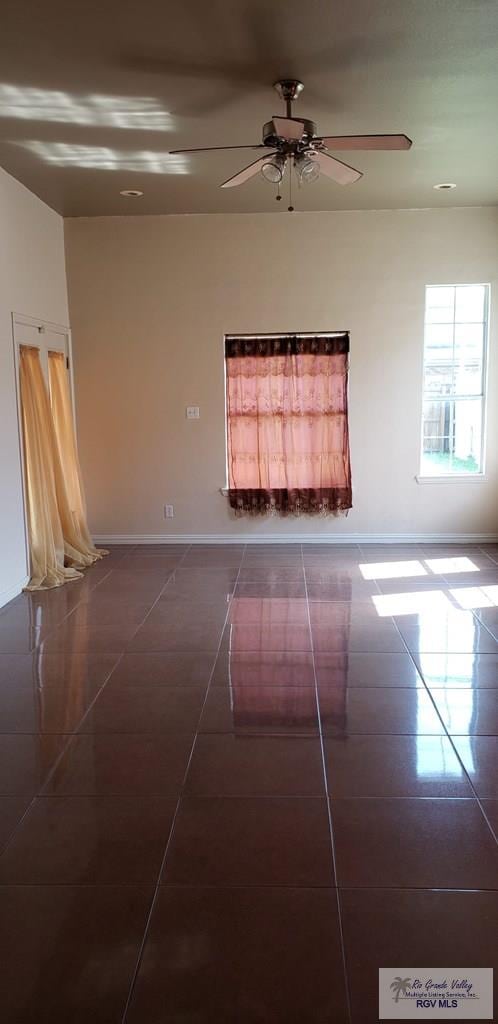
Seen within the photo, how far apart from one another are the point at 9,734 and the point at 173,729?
0.71 meters

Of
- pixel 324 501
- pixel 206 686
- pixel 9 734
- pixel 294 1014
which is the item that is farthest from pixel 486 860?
pixel 324 501

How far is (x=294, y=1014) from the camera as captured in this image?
1761 mm

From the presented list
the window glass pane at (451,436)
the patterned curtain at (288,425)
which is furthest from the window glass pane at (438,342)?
the patterned curtain at (288,425)

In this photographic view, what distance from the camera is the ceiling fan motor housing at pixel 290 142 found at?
3.68 metres

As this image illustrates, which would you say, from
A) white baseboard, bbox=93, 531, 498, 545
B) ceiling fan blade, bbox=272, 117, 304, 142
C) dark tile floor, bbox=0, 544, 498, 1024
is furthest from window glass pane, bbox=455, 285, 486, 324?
ceiling fan blade, bbox=272, 117, 304, 142

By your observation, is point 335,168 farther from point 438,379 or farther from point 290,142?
point 438,379

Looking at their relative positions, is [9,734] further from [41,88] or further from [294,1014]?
Result: [41,88]

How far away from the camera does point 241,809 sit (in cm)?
261

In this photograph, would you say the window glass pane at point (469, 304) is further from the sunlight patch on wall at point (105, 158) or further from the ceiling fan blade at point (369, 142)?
the ceiling fan blade at point (369, 142)

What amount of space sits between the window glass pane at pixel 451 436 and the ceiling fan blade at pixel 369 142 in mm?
3434

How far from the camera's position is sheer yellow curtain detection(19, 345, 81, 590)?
224 inches

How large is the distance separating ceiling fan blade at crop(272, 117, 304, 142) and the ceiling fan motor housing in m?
0.05

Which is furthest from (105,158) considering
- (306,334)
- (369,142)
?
(306,334)

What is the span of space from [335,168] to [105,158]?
1.78 metres
